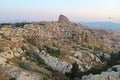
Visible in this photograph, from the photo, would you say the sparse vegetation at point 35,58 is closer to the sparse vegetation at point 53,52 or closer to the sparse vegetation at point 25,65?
the sparse vegetation at point 53,52

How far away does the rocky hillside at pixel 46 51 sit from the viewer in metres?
96.1

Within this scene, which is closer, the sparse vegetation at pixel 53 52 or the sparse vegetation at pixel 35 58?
the sparse vegetation at pixel 35 58

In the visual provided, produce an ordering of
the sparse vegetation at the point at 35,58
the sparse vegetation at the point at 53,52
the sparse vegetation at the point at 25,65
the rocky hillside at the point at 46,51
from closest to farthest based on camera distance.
Result: the rocky hillside at the point at 46,51
the sparse vegetation at the point at 25,65
the sparse vegetation at the point at 35,58
the sparse vegetation at the point at 53,52

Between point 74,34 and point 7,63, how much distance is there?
235 ft

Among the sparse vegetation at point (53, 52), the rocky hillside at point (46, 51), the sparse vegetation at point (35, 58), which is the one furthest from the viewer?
the sparse vegetation at point (53, 52)

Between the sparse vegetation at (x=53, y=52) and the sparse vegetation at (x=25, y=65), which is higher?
the sparse vegetation at (x=25, y=65)

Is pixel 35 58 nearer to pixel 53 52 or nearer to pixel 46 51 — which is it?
pixel 46 51

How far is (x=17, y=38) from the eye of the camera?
12194 cm

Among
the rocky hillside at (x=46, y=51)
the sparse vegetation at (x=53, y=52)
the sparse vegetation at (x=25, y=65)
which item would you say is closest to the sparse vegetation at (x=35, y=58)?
the rocky hillside at (x=46, y=51)

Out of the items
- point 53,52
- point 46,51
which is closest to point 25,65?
point 46,51

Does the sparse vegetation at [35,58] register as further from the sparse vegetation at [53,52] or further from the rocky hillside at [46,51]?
the sparse vegetation at [53,52]

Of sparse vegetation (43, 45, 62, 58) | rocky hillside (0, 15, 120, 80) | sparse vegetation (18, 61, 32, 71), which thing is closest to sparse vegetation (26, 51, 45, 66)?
rocky hillside (0, 15, 120, 80)

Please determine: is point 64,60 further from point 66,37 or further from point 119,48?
point 119,48

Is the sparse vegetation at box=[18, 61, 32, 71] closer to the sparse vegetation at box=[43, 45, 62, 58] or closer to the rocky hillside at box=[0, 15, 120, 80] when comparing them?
the rocky hillside at box=[0, 15, 120, 80]
